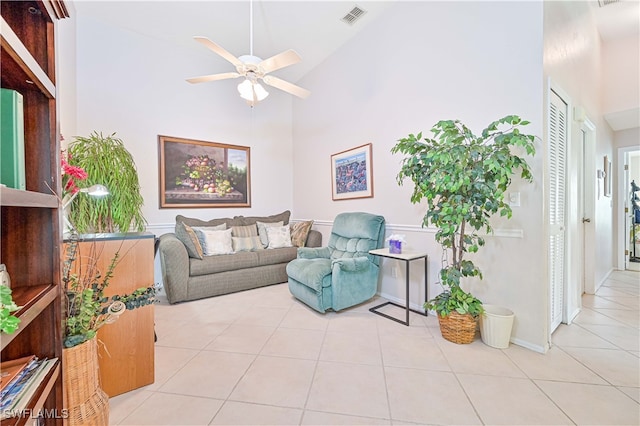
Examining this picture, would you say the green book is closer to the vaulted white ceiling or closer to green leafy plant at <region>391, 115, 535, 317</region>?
green leafy plant at <region>391, 115, 535, 317</region>

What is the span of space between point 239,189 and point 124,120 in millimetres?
1716

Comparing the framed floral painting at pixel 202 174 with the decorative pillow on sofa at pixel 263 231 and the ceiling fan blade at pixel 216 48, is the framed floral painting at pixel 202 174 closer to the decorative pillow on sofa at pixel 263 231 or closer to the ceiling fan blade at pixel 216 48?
the decorative pillow on sofa at pixel 263 231

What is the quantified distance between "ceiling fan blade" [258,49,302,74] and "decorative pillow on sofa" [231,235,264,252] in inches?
88.0

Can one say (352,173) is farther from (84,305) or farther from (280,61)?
(84,305)

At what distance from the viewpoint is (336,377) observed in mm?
1679

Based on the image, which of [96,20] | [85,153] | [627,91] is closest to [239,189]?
[85,153]

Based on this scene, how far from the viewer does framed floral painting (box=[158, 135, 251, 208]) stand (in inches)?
145

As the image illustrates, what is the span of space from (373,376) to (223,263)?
7.36ft

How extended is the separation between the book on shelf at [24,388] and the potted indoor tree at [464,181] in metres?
2.17

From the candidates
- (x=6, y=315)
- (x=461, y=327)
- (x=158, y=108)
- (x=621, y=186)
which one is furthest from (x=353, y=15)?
(x=621, y=186)

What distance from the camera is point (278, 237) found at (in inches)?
155

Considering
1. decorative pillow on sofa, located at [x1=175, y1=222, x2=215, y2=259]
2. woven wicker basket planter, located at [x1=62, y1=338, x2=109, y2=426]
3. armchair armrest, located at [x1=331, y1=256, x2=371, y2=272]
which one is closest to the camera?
woven wicker basket planter, located at [x1=62, y1=338, x2=109, y2=426]

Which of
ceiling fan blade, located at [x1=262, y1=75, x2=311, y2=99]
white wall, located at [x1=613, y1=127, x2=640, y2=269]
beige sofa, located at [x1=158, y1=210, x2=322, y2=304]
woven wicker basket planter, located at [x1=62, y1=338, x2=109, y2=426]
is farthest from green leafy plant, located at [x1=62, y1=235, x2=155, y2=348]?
white wall, located at [x1=613, y1=127, x2=640, y2=269]

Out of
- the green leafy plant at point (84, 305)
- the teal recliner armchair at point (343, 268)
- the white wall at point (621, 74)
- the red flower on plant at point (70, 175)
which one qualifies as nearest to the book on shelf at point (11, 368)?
the green leafy plant at point (84, 305)
